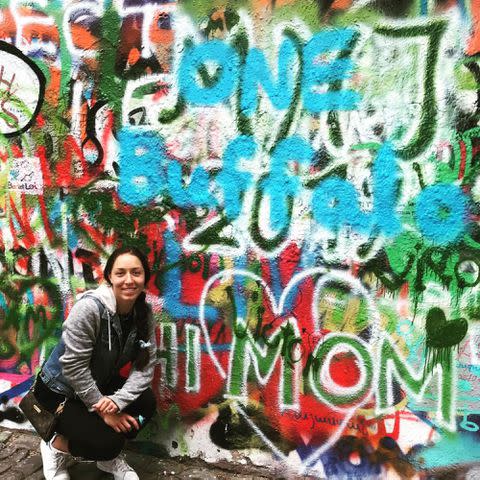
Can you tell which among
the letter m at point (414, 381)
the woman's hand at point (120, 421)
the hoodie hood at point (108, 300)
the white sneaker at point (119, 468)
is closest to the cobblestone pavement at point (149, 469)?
the white sneaker at point (119, 468)

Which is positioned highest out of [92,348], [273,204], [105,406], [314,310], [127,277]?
[273,204]

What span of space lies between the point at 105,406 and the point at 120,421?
0.14 meters

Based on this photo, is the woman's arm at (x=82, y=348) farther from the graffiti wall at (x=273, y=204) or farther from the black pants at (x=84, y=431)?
the graffiti wall at (x=273, y=204)

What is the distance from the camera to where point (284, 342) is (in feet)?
10.0

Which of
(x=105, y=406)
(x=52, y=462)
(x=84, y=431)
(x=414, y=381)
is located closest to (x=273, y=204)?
(x=414, y=381)

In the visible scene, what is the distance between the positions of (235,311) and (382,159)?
3.99 ft

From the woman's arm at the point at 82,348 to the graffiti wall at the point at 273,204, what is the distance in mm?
511

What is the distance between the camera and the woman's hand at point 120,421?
2.89 m

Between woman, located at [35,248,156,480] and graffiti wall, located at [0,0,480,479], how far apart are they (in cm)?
29

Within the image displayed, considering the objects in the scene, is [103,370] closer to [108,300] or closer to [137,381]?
[137,381]

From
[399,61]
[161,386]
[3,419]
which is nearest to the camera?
[399,61]

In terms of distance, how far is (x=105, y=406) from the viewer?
286 cm

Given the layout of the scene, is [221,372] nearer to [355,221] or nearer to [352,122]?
[355,221]

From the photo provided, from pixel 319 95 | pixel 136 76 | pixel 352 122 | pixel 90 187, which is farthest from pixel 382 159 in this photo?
pixel 90 187
